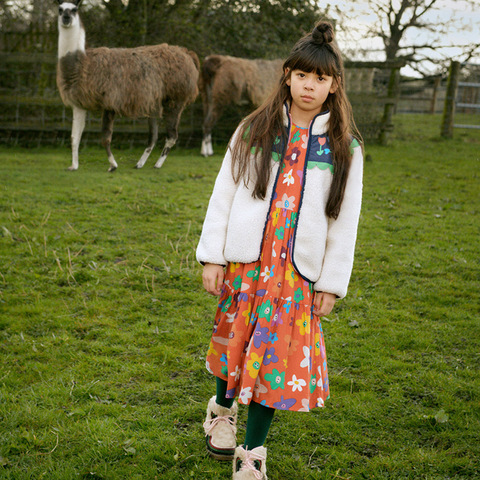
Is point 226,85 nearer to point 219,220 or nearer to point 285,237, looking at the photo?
point 219,220

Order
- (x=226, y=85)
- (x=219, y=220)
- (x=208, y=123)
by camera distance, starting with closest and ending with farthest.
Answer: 1. (x=219, y=220)
2. (x=226, y=85)
3. (x=208, y=123)

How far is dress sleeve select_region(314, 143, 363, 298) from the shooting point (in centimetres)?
185

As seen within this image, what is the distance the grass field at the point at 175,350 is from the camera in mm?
2115

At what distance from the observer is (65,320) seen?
3.15 meters

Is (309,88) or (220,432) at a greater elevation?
(309,88)

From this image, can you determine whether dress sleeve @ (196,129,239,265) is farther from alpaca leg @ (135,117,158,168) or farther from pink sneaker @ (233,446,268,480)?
alpaca leg @ (135,117,158,168)

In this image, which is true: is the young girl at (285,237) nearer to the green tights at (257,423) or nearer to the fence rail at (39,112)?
the green tights at (257,423)

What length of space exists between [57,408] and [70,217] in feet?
9.83

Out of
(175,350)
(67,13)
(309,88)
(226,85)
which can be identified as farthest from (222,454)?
(226,85)

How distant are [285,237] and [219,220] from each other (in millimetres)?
259

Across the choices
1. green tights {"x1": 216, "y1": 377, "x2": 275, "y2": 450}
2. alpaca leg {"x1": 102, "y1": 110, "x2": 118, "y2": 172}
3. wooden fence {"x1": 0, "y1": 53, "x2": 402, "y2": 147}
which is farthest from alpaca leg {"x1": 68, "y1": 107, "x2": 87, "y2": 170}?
green tights {"x1": 216, "y1": 377, "x2": 275, "y2": 450}

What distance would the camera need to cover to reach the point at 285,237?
1838 mm

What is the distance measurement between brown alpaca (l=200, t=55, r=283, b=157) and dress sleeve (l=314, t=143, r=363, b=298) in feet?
24.8

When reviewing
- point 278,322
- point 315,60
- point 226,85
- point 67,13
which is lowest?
point 278,322
